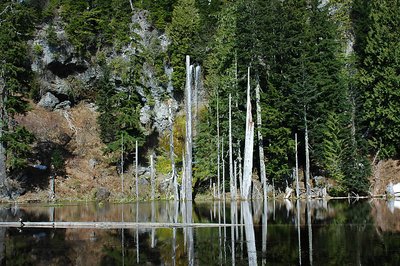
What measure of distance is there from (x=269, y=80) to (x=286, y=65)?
179cm

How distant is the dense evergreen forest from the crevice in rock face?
21 cm

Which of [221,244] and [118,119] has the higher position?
[118,119]

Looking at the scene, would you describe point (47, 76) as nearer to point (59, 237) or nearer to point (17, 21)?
point (17, 21)

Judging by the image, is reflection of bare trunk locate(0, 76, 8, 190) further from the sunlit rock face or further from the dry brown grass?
the sunlit rock face

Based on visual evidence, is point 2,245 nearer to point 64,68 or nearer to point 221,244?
point 221,244

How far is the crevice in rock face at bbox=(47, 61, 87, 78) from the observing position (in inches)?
1929

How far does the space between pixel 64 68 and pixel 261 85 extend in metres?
20.0

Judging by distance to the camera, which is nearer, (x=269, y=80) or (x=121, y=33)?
(x=269, y=80)

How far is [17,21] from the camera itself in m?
40.5

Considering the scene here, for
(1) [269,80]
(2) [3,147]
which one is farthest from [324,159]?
(2) [3,147]

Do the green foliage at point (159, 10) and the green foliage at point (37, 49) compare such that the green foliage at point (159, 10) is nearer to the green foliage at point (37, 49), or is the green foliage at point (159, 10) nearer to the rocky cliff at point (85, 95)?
the rocky cliff at point (85, 95)

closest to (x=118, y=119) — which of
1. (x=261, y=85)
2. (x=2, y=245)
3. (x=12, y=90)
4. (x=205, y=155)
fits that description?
(x=205, y=155)

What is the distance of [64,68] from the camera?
4988 centimetres

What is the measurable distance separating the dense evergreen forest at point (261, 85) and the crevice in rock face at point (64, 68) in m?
0.21
